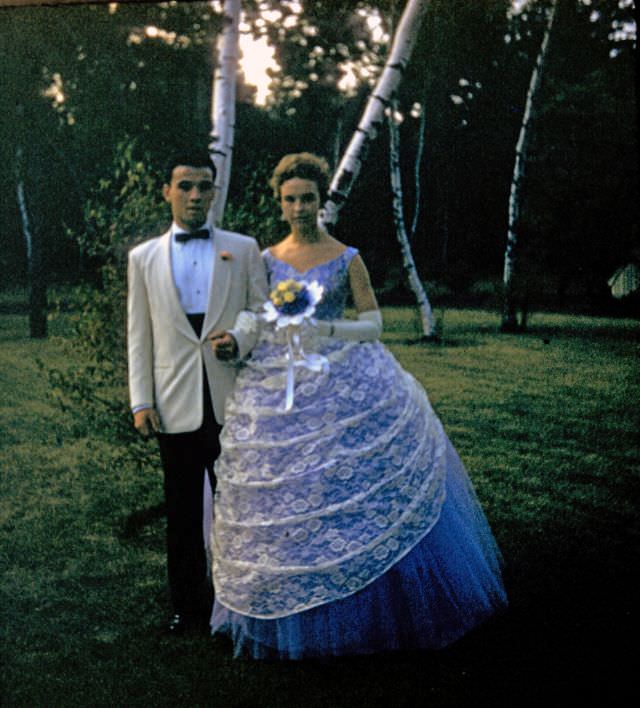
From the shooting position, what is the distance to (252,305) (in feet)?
8.61

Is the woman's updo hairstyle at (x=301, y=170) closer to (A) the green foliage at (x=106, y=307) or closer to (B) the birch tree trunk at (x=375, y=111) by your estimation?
(B) the birch tree trunk at (x=375, y=111)

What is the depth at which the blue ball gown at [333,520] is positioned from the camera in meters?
2.46

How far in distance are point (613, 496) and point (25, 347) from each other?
2.37 meters

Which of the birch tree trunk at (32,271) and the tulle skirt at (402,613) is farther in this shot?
the birch tree trunk at (32,271)

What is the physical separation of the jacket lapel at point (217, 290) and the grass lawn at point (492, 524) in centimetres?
63

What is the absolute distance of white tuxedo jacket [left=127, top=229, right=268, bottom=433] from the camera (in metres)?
2.59

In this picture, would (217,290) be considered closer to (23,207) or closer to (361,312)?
(361,312)

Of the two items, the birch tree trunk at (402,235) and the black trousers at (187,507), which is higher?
the birch tree trunk at (402,235)

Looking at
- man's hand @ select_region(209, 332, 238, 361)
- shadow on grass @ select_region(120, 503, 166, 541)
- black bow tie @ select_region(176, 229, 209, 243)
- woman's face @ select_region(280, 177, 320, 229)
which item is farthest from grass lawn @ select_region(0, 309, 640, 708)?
black bow tie @ select_region(176, 229, 209, 243)

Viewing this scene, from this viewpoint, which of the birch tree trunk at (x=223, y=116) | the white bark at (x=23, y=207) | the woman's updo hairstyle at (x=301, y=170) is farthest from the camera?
the white bark at (x=23, y=207)

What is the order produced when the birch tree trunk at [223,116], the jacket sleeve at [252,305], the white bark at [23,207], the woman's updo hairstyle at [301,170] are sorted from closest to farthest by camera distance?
1. the jacket sleeve at [252,305]
2. the woman's updo hairstyle at [301,170]
3. the birch tree trunk at [223,116]
4. the white bark at [23,207]

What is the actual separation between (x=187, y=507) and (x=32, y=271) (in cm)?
116

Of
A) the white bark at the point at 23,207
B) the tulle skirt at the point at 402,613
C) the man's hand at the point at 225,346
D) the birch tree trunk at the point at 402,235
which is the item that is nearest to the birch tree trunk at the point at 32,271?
the white bark at the point at 23,207

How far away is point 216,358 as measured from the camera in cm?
259
